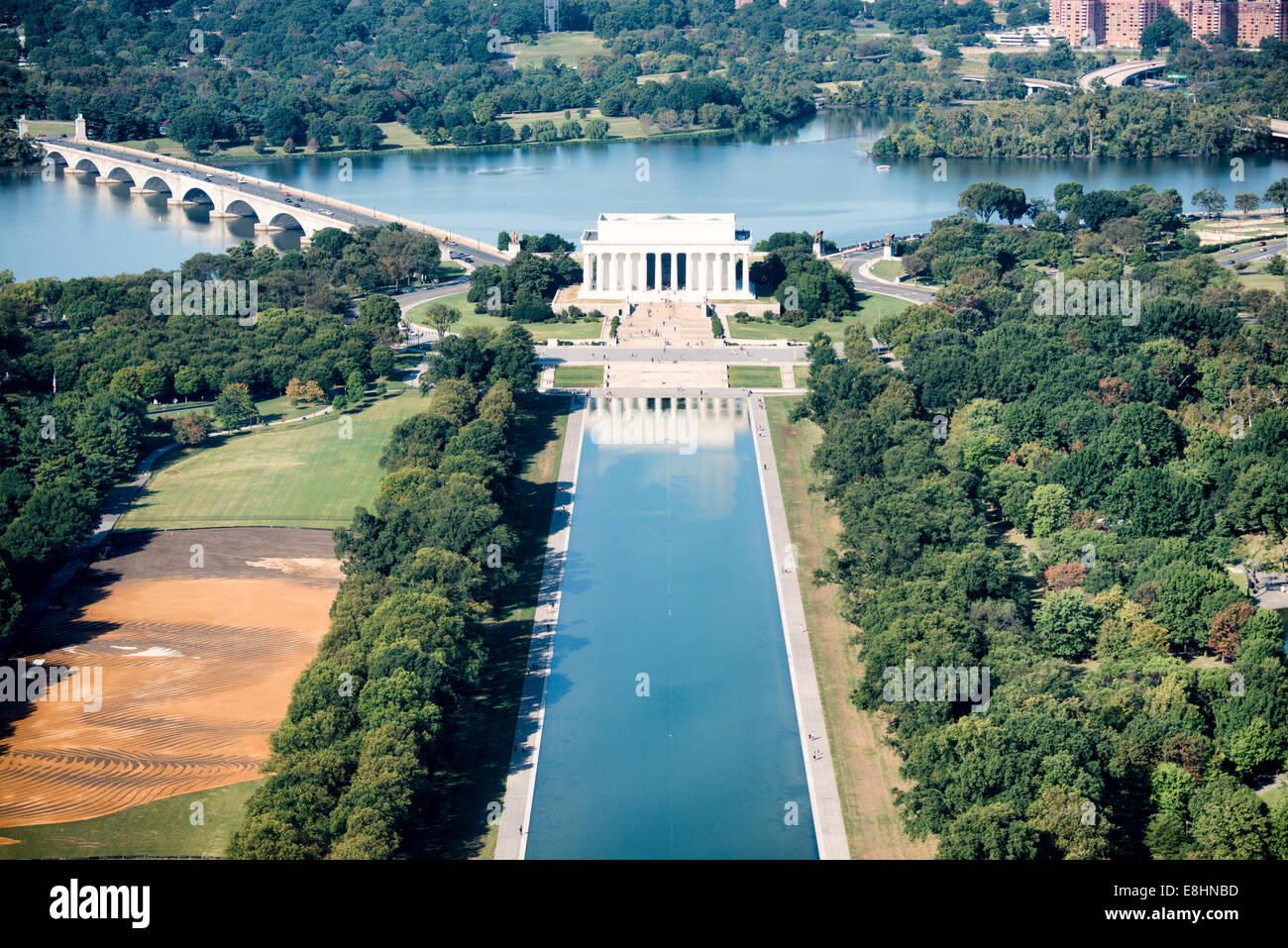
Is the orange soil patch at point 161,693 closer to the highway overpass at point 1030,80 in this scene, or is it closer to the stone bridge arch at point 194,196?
the stone bridge arch at point 194,196

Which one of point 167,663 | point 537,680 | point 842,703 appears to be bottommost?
point 842,703

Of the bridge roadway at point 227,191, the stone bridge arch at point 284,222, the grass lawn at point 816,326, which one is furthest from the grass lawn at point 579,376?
the stone bridge arch at point 284,222

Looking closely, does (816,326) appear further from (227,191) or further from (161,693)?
(227,191)

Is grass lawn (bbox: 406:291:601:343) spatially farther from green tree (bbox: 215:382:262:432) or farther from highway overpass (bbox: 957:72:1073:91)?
highway overpass (bbox: 957:72:1073:91)

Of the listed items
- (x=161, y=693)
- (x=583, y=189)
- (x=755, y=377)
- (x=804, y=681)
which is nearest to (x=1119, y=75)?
(x=583, y=189)

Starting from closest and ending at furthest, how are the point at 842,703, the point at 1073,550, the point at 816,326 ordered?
1. the point at 842,703
2. the point at 1073,550
3. the point at 816,326
